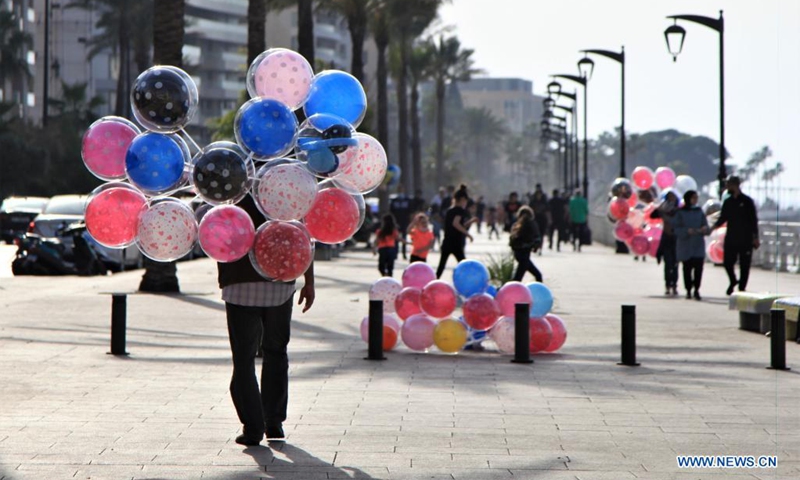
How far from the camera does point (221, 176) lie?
7.46 metres

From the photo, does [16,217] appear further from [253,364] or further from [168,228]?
[253,364]

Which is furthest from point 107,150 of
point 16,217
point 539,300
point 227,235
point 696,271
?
point 16,217

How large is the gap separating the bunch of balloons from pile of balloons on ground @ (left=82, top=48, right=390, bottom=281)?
16.6 metres

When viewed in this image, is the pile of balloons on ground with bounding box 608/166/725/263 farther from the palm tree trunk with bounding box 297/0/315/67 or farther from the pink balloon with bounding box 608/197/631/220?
the palm tree trunk with bounding box 297/0/315/67

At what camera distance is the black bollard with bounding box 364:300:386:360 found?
12.0 m

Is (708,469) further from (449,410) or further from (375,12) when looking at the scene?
(375,12)

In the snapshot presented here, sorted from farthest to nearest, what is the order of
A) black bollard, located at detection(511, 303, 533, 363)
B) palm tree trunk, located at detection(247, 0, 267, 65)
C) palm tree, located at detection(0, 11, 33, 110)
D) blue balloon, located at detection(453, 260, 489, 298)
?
palm tree, located at detection(0, 11, 33, 110) → palm tree trunk, located at detection(247, 0, 267, 65) → blue balloon, located at detection(453, 260, 489, 298) → black bollard, located at detection(511, 303, 533, 363)

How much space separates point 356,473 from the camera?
22.9 ft

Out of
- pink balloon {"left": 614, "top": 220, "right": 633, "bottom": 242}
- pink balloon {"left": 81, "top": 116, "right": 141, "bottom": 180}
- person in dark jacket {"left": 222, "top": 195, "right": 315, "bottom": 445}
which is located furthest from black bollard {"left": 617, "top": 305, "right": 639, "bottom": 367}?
pink balloon {"left": 614, "top": 220, "right": 633, "bottom": 242}

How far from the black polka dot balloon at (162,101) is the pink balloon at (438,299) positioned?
4818 millimetres

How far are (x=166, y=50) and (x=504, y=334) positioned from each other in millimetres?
9929

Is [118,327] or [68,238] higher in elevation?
[68,238]

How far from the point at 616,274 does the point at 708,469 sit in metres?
20.7

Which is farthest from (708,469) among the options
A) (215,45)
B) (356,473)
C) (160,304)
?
(215,45)
